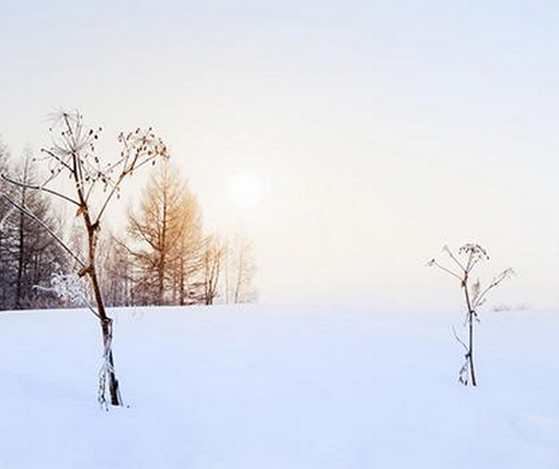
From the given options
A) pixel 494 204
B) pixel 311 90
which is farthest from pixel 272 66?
pixel 494 204

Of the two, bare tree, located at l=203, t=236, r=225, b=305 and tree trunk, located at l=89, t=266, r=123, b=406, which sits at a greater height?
bare tree, located at l=203, t=236, r=225, b=305

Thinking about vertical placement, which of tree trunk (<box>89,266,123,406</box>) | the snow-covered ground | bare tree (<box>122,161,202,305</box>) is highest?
bare tree (<box>122,161,202,305</box>)

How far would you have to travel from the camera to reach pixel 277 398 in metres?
5.05

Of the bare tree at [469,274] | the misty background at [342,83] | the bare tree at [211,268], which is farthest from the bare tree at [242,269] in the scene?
the bare tree at [469,274]

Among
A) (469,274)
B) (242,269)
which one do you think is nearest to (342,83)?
(469,274)

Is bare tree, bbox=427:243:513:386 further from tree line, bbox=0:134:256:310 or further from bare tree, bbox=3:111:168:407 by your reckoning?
tree line, bbox=0:134:256:310

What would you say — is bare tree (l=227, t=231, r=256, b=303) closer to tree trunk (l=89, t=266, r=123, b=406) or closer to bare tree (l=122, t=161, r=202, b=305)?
bare tree (l=122, t=161, r=202, b=305)

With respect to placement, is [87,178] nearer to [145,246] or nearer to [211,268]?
[145,246]

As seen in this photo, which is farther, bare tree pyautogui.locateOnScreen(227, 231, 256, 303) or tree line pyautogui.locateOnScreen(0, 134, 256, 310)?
bare tree pyautogui.locateOnScreen(227, 231, 256, 303)

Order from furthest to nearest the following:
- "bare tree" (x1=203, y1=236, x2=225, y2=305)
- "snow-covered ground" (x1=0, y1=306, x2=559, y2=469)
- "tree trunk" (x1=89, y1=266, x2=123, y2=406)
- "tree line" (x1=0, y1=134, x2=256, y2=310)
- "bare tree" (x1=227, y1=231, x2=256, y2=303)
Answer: "bare tree" (x1=227, y1=231, x2=256, y2=303)
"bare tree" (x1=203, y1=236, x2=225, y2=305)
"tree line" (x1=0, y1=134, x2=256, y2=310)
"tree trunk" (x1=89, y1=266, x2=123, y2=406)
"snow-covered ground" (x1=0, y1=306, x2=559, y2=469)

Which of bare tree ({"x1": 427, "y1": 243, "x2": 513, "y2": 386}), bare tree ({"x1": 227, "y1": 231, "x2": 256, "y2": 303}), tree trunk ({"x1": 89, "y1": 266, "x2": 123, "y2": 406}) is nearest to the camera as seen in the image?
tree trunk ({"x1": 89, "y1": 266, "x2": 123, "y2": 406})

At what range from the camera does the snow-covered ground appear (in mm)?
3613

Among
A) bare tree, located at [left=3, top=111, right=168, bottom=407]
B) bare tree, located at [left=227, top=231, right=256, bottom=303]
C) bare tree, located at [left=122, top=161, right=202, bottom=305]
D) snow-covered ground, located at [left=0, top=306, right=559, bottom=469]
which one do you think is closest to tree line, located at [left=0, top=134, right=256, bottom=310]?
bare tree, located at [left=122, top=161, right=202, bottom=305]

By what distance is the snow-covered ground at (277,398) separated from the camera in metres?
3.61
